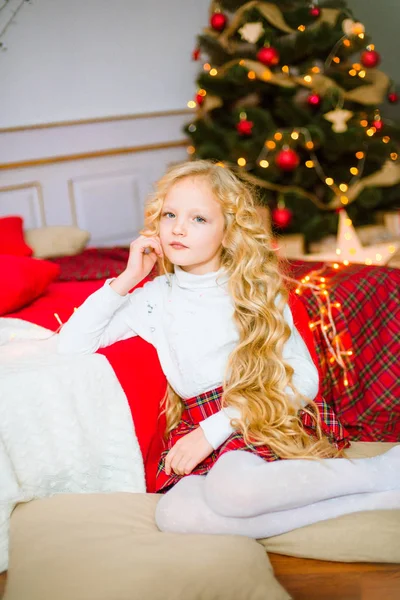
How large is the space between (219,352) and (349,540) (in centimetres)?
49

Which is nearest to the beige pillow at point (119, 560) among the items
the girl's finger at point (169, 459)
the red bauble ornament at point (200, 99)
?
the girl's finger at point (169, 459)

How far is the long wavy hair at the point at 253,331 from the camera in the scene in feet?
4.88

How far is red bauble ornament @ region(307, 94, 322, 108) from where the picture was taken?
3.36m

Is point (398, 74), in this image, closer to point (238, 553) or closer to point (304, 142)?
point (304, 142)

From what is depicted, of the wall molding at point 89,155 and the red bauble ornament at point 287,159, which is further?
the wall molding at point 89,155

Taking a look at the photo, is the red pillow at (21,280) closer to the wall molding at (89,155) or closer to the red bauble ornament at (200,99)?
the wall molding at (89,155)

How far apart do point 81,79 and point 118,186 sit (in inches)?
23.7

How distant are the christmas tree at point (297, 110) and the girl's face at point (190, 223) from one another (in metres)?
1.71

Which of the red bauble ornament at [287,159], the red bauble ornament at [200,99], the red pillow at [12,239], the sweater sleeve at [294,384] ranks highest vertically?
the red bauble ornament at [200,99]

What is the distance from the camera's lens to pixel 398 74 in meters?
3.94

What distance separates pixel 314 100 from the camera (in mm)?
3357

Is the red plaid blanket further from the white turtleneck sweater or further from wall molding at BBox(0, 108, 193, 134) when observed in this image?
wall molding at BBox(0, 108, 193, 134)

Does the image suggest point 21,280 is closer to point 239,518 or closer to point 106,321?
point 106,321

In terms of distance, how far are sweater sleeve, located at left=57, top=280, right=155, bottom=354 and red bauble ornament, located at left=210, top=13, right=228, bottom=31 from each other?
7.15 ft
